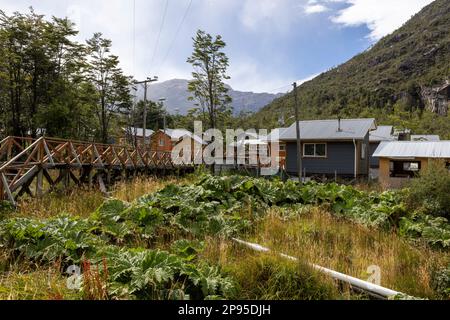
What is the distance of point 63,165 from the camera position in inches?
342

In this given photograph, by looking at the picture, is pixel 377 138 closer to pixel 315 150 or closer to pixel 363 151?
pixel 363 151

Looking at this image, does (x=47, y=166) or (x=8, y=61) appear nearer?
(x=47, y=166)

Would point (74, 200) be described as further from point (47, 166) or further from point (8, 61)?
point (8, 61)

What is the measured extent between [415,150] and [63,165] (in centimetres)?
1749

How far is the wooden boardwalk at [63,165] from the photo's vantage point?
7038mm

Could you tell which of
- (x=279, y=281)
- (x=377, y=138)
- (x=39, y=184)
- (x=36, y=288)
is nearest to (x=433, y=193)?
(x=279, y=281)

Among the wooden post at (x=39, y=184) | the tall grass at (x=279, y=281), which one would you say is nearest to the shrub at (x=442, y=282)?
the tall grass at (x=279, y=281)

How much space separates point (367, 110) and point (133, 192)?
6264 cm

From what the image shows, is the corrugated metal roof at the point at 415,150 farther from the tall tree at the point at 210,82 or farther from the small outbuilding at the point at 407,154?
the tall tree at the point at 210,82

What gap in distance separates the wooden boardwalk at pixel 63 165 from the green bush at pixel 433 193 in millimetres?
8819

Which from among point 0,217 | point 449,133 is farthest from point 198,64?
point 449,133

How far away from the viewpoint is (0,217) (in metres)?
5.16
